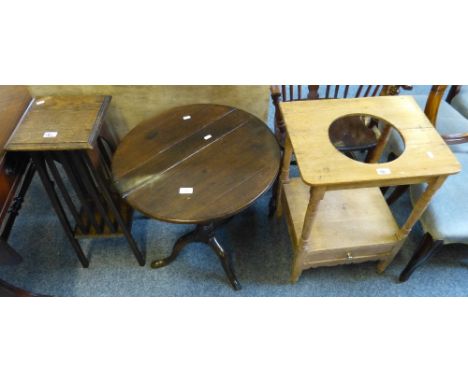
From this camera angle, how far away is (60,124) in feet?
3.98

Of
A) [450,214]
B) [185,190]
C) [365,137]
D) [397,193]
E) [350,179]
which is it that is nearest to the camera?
[350,179]

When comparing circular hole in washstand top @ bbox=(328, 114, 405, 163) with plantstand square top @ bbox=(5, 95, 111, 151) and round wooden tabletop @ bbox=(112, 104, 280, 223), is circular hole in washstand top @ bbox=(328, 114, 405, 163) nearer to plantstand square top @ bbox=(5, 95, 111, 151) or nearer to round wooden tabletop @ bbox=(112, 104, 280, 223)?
round wooden tabletop @ bbox=(112, 104, 280, 223)

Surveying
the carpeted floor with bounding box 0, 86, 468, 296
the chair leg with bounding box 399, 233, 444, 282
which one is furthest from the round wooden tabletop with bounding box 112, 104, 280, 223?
the chair leg with bounding box 399, 233, 444, 282

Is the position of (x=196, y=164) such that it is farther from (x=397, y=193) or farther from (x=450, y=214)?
(x=397, y=193)

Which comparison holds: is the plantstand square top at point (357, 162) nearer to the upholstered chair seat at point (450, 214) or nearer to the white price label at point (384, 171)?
the white price label at point (384, 171)

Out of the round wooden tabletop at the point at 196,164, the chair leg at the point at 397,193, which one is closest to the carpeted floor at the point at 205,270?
the chair leg at the point at 397,193

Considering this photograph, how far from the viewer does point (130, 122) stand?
1.70 meters

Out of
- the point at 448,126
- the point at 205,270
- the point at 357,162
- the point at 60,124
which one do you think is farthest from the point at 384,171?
the point at 60,124

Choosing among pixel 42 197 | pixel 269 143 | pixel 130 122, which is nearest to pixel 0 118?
pixel 130 122

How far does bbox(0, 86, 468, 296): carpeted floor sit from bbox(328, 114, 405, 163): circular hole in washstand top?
1.54ft

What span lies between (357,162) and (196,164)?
59 cm

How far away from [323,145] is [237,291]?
85 cm

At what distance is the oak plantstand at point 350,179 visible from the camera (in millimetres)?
980

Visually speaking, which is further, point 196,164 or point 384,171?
point 196,164
